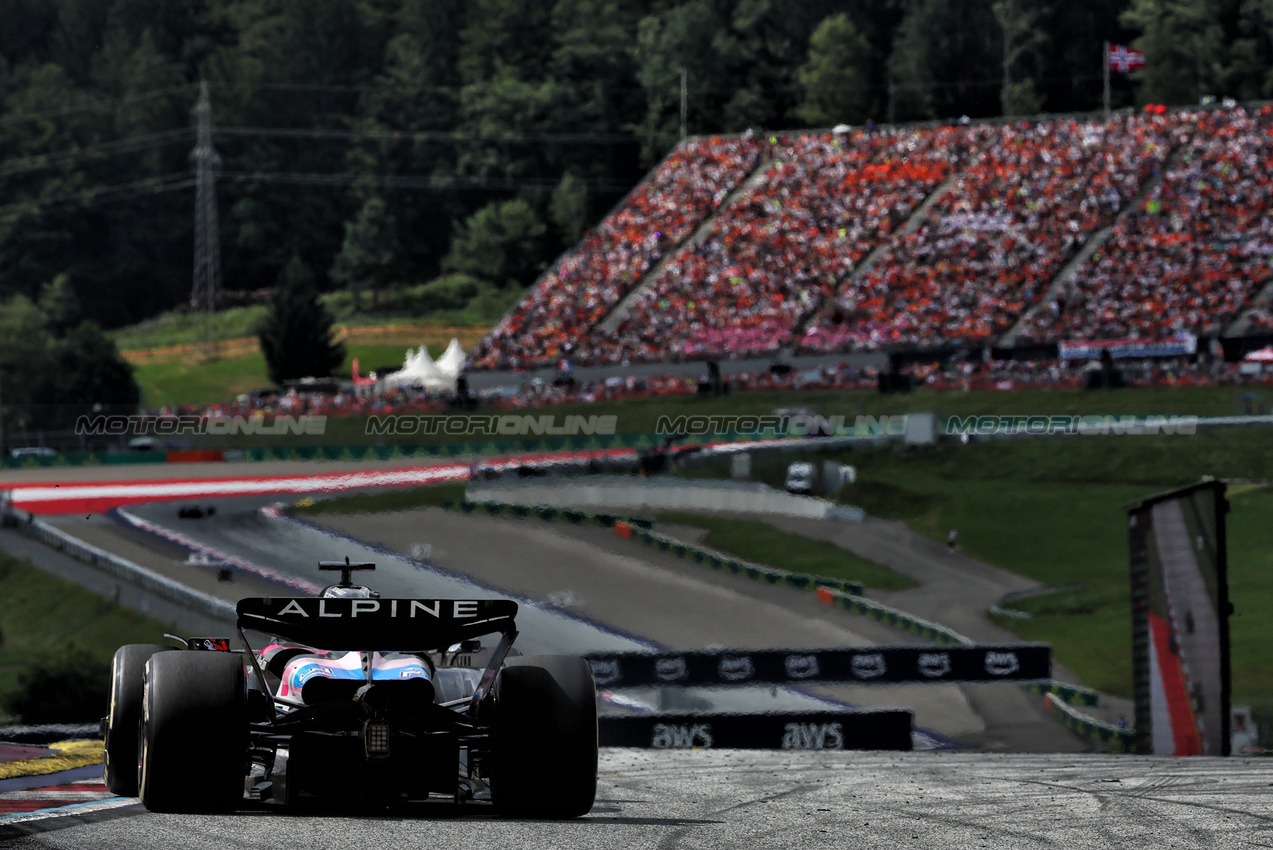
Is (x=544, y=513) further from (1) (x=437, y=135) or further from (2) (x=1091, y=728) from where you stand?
(1) (x=437, y=135)

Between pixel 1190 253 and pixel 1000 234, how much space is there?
24.8 ft

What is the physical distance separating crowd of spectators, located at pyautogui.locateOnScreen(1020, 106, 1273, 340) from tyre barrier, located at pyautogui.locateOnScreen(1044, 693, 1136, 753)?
2869 centimetres

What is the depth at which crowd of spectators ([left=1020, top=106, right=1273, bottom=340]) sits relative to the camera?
57125 mm

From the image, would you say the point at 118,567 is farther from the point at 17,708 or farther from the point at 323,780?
the point at 323,780

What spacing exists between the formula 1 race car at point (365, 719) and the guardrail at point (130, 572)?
24.1 metres

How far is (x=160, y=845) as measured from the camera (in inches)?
385

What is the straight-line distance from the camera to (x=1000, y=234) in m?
65.0

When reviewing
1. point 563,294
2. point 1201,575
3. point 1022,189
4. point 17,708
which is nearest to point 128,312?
point 563,294

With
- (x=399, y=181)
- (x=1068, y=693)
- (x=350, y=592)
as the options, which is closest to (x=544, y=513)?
(x=1068, y=693)

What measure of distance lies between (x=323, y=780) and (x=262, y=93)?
102 metres

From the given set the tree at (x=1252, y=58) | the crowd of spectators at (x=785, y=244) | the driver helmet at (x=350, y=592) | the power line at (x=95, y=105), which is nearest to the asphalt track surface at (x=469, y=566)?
the driver helmet at (x=350, y=592)

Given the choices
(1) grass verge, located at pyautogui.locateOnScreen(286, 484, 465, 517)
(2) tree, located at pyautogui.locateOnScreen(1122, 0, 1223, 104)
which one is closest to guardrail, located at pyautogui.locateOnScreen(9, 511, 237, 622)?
(1) grass verge, located at pyautogui.locateOnScreen(286, 484, 465, 517)

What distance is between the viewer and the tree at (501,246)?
95.4 metres

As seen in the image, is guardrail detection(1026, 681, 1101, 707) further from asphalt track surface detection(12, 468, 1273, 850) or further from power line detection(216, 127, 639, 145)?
power line detection(216, 127, 639, 145)
